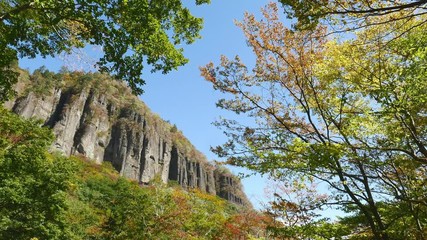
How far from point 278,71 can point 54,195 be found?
12.9m

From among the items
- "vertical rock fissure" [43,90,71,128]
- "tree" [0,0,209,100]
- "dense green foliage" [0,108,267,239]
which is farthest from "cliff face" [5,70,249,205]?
"tree" [0,0,209,100]

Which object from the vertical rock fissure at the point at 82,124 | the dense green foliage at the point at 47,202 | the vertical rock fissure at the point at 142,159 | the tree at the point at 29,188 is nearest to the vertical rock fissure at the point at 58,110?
the vertical rock fissure at the point at 82,124

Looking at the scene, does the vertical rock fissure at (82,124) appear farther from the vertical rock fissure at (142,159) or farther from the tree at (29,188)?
the tree at (29,188)

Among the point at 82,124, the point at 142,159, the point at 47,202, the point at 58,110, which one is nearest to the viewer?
the point at 47,202

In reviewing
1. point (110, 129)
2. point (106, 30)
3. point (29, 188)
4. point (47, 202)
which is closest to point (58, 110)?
point (110, 129)

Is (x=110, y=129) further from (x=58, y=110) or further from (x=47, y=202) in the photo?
(x=47, y=202)

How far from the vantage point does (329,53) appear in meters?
7.48

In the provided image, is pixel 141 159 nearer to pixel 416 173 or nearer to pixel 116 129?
pixel 116 129

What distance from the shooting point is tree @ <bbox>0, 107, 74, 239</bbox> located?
14.5 meters

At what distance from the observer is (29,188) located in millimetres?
14992

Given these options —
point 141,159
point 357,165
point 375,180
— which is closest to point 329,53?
point 357,165

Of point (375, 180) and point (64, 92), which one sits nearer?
point (375, 180)

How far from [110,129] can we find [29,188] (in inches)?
2394

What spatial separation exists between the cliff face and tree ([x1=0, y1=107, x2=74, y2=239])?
4425cm
